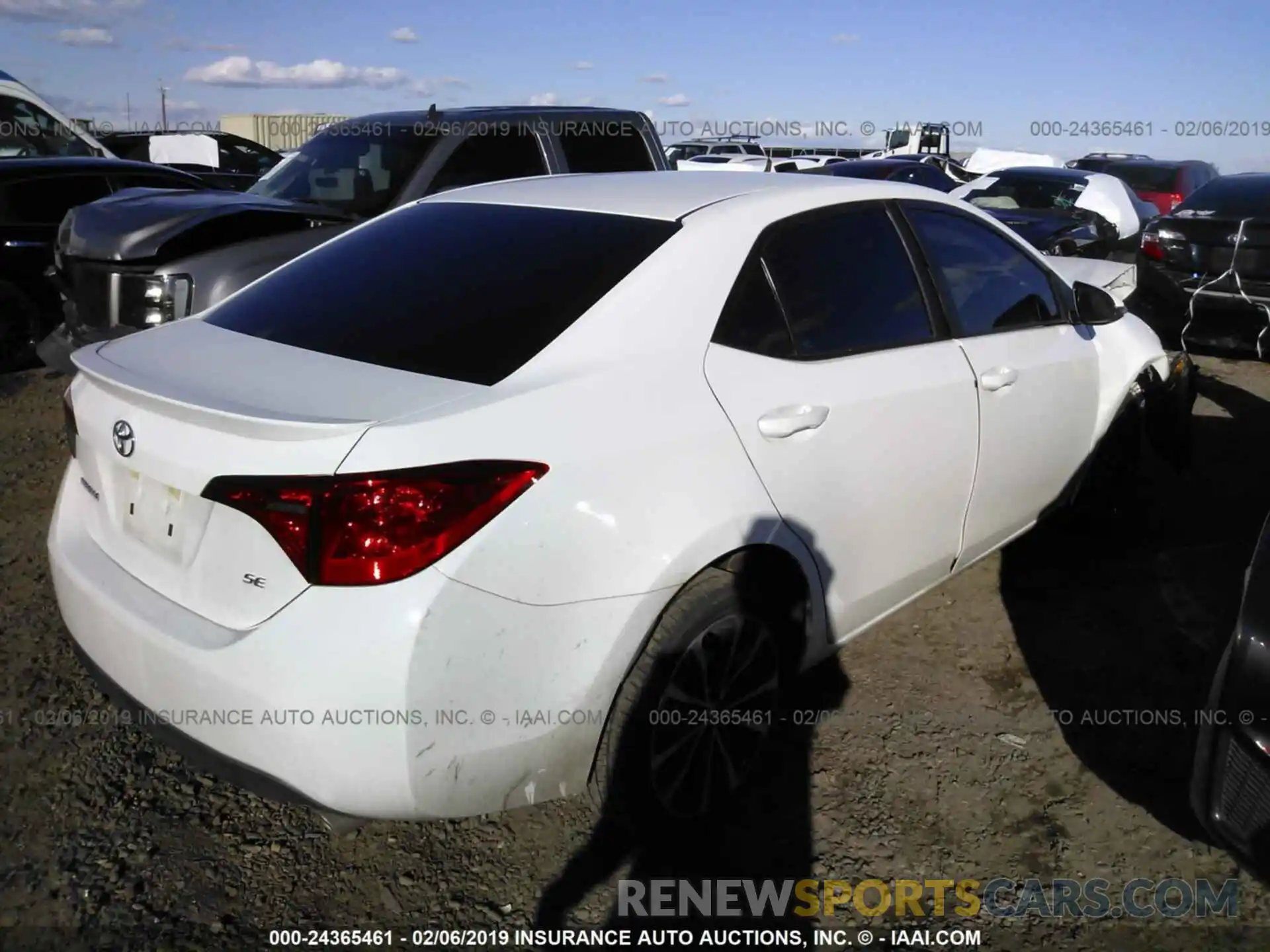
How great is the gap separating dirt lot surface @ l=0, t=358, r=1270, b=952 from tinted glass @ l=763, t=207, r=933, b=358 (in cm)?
116

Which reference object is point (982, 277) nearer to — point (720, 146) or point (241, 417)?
point (241, 417)

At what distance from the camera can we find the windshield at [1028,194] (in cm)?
1073

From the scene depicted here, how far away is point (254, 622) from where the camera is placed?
2.02 meters

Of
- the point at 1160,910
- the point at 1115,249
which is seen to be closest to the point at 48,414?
the point at 1160,910

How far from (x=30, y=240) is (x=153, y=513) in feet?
18.0

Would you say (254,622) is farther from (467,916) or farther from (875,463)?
(875,463)

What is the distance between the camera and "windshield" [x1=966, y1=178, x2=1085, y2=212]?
10734 millimetres

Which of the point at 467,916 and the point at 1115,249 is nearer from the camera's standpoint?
the point at 467,916

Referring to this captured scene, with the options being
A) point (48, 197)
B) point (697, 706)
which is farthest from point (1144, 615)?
point (48, 197)

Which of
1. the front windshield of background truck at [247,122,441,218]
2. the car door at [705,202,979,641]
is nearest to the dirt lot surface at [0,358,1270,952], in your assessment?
the car door at [705,202,979,641]

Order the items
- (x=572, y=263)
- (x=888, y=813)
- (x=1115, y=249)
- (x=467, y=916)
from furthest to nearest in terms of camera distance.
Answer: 1. (x=1115, y=249)
2. (x=888, y=813)
3. (x=572, y=263)
4. (x=467, y=916)

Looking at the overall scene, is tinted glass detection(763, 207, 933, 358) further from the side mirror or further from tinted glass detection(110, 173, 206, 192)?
tinted glass detection(110, 173, 206, 192)

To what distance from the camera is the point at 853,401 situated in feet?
9.00

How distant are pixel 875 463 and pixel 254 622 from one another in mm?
1626
